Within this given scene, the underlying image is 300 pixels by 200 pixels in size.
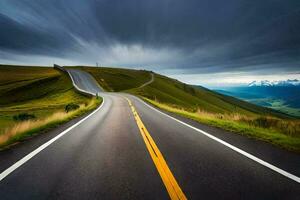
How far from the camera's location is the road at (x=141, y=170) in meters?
3.19

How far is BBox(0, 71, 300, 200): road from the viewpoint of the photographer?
3.19 meters

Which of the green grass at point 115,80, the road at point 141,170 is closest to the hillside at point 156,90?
the green grass at point 115,80

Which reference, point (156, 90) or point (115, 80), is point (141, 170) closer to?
point (156, 90)

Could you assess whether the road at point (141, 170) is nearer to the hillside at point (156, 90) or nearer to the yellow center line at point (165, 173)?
the yellow center line at point (165, 173)

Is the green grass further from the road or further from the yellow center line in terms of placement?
the yellow center line

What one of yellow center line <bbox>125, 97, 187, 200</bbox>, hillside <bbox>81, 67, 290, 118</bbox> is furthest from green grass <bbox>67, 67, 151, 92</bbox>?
yellow center line <bbox>125, 97, 187, 200</bbox>

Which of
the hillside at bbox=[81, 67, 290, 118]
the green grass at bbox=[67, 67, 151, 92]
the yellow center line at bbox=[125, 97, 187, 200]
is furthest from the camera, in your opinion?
the green grass at bbox=[67, 67, 151, 92]

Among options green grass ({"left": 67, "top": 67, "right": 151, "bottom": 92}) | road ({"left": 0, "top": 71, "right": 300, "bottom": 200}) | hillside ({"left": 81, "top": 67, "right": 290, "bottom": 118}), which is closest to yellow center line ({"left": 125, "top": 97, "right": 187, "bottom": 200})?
road ({"left": 0, "top": 71, "right": 300, "bottom": 200})

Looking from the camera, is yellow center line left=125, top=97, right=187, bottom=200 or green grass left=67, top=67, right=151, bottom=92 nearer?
yellow center line left=125, top=97, right=187, bottom=200

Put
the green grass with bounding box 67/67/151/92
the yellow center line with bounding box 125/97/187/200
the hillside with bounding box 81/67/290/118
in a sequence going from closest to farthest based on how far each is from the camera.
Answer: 1. the yellow center line with bounding box 125/97/187/200
2. the hillside with bounding box 81/67/290/118
3. the green grass with bounding box 67/67/151/92

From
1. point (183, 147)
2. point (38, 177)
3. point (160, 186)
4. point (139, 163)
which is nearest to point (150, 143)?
point (183, 147)

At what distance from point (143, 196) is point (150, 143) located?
3260 millimetres

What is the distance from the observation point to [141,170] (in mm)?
4125

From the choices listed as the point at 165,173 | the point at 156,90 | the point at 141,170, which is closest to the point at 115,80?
the point at 156,90
